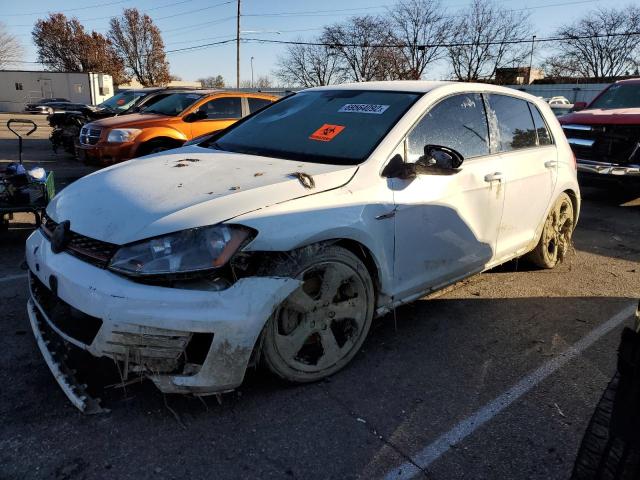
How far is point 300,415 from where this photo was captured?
2.54 meters

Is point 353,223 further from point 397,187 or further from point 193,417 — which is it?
point 193,417

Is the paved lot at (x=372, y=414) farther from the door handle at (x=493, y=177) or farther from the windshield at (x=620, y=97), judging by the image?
the windshield at (x=620, y=97)

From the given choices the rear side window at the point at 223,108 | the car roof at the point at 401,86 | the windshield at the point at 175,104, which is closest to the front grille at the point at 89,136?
the windshield at the point at 175,104

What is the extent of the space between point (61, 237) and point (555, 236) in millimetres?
4146

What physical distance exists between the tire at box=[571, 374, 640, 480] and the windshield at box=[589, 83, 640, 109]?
906 centimetres

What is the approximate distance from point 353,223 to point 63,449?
171 centimetres

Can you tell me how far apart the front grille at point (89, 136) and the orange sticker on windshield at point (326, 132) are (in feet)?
21.2

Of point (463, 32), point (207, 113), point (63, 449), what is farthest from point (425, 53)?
point (63, 449)

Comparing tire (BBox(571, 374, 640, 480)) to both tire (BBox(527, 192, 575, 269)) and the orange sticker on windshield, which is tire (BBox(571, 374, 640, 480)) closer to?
the orange sticker on windshield

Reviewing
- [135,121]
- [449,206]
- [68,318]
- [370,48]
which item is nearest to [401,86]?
[449,206]

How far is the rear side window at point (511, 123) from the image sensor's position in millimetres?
3949

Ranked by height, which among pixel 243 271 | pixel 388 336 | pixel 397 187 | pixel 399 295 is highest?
pixel 397 187

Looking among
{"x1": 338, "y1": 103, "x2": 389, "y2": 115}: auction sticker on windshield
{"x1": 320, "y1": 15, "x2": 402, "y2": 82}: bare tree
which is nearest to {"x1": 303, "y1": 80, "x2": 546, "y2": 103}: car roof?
{"x1": 338, "y1": 103, "x2": 389, "y2": 115}: auction sticker on windshield

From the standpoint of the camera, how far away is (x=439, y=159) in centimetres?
314
